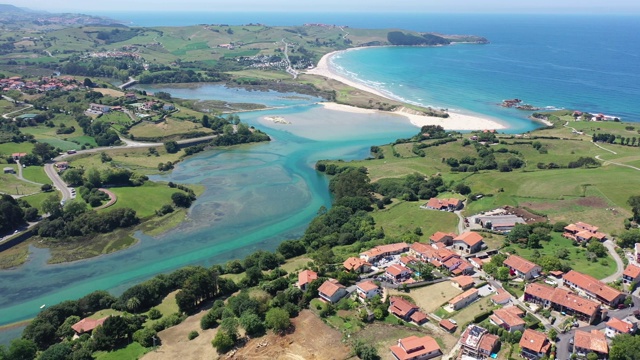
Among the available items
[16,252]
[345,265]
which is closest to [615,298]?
[345,265]

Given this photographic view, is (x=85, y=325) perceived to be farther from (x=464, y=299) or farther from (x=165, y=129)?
(x=165, y=129)

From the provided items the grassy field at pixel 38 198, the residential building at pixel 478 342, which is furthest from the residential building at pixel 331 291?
the grassy field at pixel 38 198

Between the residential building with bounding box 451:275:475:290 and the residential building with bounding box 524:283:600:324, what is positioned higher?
the residential building with bounding box 524:283:600:324

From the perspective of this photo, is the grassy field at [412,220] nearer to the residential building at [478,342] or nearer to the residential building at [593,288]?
the residential building at [593,288]

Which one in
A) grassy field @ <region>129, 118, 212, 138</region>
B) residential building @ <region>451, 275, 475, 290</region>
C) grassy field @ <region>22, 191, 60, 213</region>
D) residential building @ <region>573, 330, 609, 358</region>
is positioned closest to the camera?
residential building @ <region>573, 330, 609, 358</region>

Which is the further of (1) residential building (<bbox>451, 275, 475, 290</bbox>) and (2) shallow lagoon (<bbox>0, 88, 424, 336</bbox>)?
(2) shallow lagoon (<bbox>0, 88, 424, 336</bbox>)

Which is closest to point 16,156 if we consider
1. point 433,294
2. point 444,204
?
point 444,204

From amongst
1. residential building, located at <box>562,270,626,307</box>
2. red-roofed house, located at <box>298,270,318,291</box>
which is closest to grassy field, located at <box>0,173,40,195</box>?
red-roofed house, located at <box>298,270,318,291</box>

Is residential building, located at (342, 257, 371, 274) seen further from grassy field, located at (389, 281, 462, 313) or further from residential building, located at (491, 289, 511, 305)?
residential building, located at (491, 289, 511, 305)
